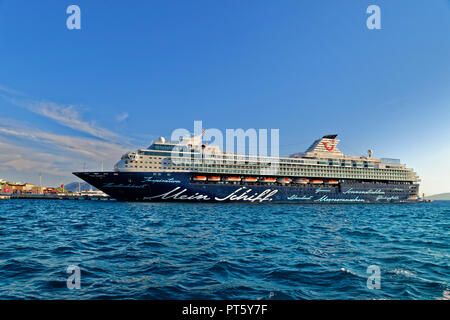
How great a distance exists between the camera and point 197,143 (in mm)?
54938

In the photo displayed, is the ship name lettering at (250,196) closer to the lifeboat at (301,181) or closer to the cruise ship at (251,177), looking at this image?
the cruise ship at (251,177)

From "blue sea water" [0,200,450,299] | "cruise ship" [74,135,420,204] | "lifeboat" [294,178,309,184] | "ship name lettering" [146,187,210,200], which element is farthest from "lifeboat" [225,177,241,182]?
"blue sea water" [0,200,450,299]

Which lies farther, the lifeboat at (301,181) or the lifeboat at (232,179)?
the lifeboat at (301,181)

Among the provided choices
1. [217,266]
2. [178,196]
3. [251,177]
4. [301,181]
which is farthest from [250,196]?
[217,266]

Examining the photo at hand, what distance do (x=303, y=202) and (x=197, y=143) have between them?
92.9ft

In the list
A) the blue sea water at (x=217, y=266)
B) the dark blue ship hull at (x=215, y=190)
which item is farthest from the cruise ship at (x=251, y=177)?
the blue sea water at (x=217, y=266)

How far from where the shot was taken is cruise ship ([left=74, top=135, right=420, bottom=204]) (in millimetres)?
44562

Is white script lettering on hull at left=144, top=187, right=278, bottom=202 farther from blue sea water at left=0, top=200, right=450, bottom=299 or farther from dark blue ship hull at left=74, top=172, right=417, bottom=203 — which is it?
blue sea water at left=0, top=200, right=450, bottom=299

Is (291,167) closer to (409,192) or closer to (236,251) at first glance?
(409,192)

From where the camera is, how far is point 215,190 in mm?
48281

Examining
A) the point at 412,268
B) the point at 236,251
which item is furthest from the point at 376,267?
the point at 236,251

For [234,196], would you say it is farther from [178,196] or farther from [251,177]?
[178,196]

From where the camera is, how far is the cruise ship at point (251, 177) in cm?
4456

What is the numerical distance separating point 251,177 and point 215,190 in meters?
10.3
